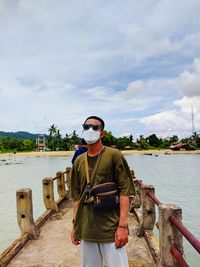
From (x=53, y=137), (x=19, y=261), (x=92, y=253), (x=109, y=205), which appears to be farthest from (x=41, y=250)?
(x=53, y=137)

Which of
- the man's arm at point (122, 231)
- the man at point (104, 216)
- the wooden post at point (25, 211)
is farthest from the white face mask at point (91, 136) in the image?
the wooden post at point (25, 211)

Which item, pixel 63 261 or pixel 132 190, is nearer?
pixel 132 190

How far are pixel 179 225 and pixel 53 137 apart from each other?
338 feet

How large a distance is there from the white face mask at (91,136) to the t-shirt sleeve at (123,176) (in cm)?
28

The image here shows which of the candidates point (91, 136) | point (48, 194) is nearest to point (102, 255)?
point (91, 136)

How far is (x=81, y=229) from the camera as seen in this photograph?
10.0ft

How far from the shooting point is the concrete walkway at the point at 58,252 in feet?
15.5

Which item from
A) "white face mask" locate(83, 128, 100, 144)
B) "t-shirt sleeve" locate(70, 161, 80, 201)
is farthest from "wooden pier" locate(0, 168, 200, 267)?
"white face mask" locate(83, 128, 100, 144)

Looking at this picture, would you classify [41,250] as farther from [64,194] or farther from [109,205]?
[64,194]

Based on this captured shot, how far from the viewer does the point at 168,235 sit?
11.4ft

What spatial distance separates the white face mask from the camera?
119 inches

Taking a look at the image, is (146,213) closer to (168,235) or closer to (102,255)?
(168,235)

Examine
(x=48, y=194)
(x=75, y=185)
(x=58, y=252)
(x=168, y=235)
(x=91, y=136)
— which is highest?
(x=91, y=136)

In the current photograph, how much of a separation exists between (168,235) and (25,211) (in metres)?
3.18
